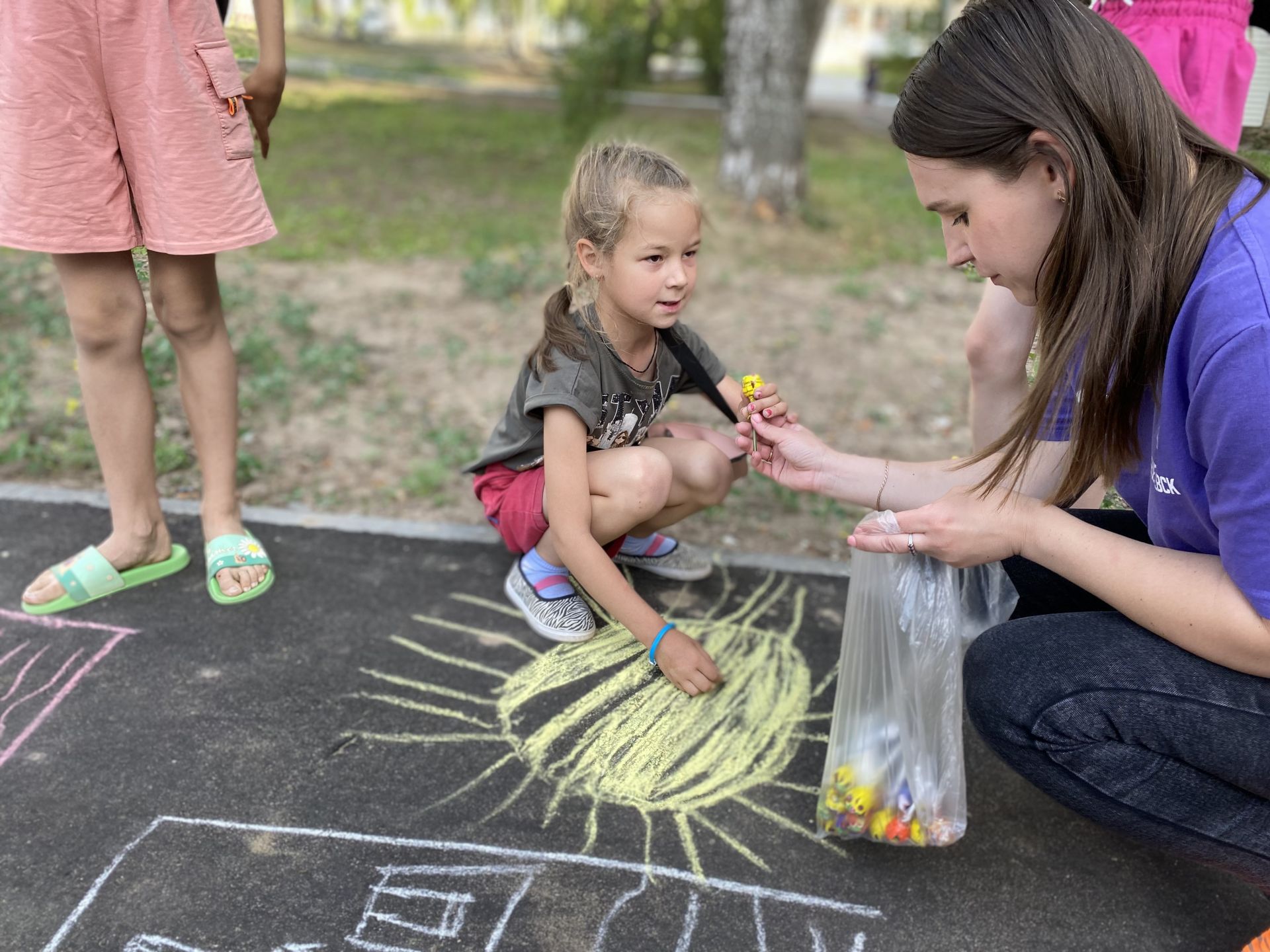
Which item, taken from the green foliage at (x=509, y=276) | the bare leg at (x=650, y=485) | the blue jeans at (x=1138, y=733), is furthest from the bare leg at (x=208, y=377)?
the green foliage at (x=509, y=276)

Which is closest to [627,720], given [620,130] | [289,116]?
[620,130]

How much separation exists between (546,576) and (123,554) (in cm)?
101

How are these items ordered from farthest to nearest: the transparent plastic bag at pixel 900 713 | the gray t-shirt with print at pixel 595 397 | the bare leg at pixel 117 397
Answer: the bare leg at pixel 117 397
the gray t-shirt with print at pixel 595 397
the transparent plastic bag at pixel 900 713

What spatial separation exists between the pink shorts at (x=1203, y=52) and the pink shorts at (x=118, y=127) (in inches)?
78.1

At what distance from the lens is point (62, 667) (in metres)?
2.17

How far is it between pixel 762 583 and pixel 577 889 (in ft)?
3.74

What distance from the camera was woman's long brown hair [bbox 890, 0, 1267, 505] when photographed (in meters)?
1.35

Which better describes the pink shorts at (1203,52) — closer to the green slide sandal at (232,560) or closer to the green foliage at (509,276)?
the green slide sandal at (232,560)

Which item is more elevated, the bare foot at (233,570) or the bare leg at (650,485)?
the bare leg at (650,485)

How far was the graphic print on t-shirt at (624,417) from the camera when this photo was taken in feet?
7.47

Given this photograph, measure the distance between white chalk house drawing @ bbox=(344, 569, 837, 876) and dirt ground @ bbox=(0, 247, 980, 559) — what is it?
0.60 meters

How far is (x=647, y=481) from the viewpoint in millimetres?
2273

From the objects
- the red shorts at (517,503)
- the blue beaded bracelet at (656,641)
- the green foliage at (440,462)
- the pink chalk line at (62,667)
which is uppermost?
the red shorts at (517,503)

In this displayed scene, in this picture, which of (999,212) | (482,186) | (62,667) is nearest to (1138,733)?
(999,212)
